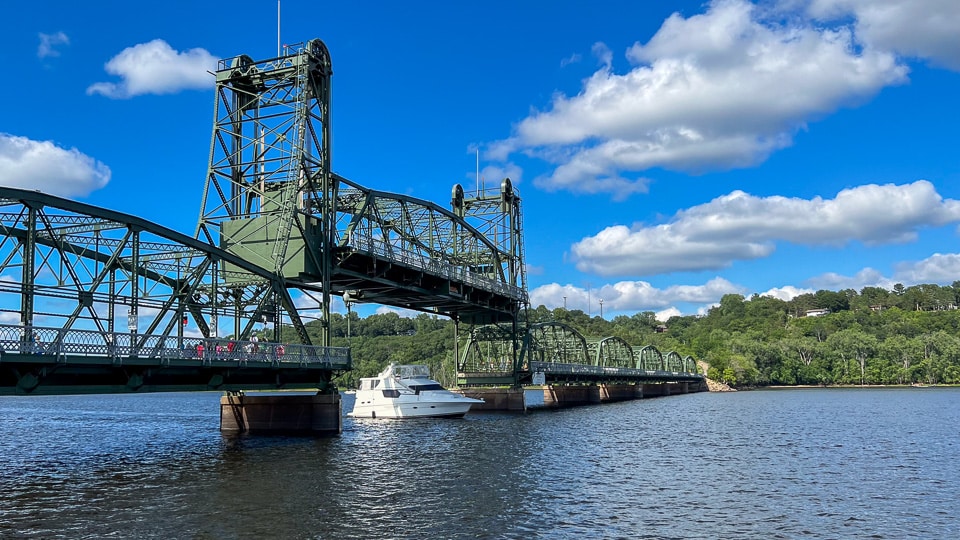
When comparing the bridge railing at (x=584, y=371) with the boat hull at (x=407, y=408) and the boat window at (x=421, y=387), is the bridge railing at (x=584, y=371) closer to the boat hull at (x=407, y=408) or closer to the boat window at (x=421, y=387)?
the boat hull at (x=407, y=408)

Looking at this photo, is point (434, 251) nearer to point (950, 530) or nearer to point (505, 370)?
point (505, 370)

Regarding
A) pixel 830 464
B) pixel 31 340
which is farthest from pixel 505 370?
pixel 31 340

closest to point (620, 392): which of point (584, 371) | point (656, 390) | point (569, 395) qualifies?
point (656, 390)

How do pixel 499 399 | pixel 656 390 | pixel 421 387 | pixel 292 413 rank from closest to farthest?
1. pixel 292 413
2. pixel 421 387
3. pixel 499 399
4. pixel 656 390

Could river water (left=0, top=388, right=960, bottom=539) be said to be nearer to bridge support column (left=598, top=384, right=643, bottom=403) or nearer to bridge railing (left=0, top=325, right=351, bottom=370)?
bridge railing (left=0, top=325, right=351, bottom=370)

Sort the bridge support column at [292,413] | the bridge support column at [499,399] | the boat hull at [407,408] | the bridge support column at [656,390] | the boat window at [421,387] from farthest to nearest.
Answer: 1. the bridge support column at [656,390]
2. the bridge support column at [499,399]
3. the boat window at [421,387]
4. the boat hull at [407,408]
5. the bridge support column at [292,413]

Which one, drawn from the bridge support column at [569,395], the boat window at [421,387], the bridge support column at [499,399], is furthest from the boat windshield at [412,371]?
the bridge support column at [569,395]

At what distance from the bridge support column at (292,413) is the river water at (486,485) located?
8.72ft

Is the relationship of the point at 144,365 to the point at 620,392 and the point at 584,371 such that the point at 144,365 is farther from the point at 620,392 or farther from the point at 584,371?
the point at 620,392

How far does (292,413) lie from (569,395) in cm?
7686

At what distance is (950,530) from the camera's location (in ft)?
84.6

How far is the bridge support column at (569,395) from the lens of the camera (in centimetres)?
12475

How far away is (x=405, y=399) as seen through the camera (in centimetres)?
8156

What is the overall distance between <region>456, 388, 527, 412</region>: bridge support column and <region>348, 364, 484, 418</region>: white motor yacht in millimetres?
12191
